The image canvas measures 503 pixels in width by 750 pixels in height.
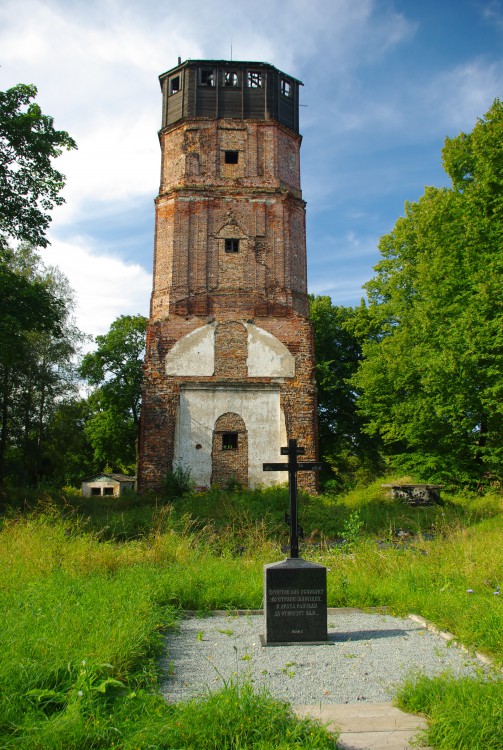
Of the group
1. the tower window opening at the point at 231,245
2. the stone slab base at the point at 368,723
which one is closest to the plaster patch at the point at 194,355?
the tower window opening at the point at 231,245

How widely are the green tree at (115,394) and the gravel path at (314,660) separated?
95.8 ft

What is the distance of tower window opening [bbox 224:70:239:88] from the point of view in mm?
22734

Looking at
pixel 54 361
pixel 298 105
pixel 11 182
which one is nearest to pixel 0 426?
pixel 54 361

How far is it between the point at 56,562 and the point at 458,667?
16.9 feet

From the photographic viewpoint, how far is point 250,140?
22172 millimetres

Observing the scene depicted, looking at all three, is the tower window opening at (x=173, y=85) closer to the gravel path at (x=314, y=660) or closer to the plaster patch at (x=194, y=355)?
the plaster patch at (x=194, y=355)

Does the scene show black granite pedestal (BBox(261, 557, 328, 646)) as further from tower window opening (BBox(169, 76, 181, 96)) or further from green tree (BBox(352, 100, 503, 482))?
tower window opening (BBox(169, 76, 181, 96))

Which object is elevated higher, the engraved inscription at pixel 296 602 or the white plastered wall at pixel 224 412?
the white plastered wall at pixel 224 412

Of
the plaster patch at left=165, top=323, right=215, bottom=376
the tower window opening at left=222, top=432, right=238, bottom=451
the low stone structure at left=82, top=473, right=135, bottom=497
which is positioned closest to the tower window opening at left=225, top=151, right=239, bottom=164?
the plaster patch at left=165, top=323, right=215, bottom=376

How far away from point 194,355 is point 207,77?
11.5 metres

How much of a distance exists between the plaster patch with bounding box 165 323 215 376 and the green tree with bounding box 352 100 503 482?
266 inches

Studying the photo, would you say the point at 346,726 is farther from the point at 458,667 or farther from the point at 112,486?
the point at 112,486

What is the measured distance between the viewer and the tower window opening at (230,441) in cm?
1933

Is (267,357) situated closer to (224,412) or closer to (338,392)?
(224,412)
